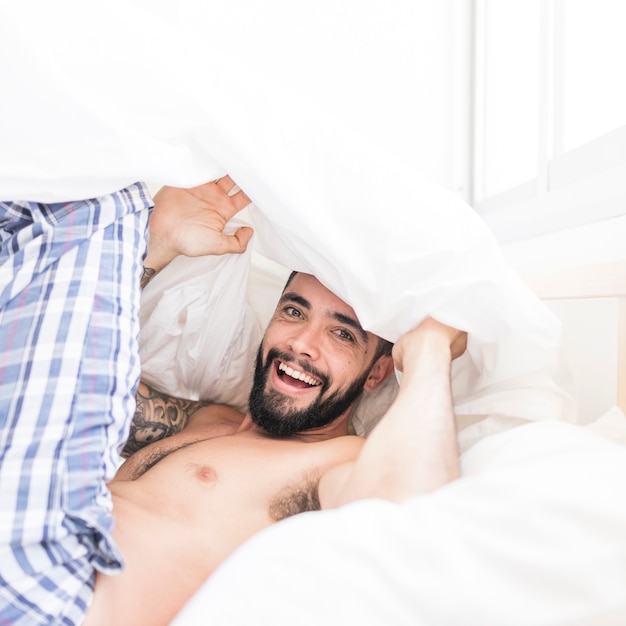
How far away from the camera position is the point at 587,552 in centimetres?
51

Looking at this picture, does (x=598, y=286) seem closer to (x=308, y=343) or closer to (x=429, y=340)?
(x=429, y=340)

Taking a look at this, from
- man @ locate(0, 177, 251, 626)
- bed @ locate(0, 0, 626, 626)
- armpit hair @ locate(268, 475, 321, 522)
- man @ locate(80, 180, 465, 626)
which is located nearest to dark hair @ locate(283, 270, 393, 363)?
man @ locate(80, 180, 465, 626)

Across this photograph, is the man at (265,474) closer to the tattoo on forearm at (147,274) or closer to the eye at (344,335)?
the eye at (344,335)

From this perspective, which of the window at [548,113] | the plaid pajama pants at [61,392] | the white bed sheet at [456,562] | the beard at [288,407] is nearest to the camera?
the white bed sheet at [456,562]

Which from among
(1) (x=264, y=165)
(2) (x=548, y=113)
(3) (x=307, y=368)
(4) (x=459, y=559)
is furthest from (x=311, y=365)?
(2) (x=548, y=113)

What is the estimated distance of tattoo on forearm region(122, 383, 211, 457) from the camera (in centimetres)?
118

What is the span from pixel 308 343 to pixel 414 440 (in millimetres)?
450

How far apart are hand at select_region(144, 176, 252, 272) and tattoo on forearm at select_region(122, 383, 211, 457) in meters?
0.33

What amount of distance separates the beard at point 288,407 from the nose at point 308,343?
0.02 metres

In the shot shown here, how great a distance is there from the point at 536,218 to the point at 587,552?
3.32ft

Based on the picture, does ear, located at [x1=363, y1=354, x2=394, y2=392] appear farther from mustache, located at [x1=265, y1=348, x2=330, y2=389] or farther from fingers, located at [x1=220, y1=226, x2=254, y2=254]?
fingers, located at [x1=220, y1=226, x2=254, y2=254]

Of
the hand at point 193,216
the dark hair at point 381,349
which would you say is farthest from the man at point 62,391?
the dark hair at point 381,349

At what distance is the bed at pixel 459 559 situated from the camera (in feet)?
1.64

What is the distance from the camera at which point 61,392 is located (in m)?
0.72
